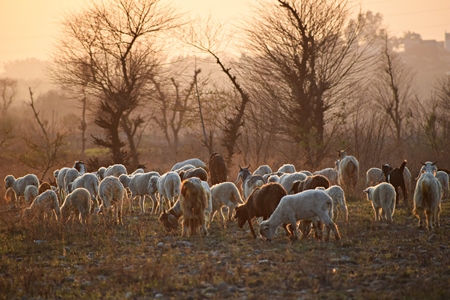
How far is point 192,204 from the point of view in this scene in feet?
45.1

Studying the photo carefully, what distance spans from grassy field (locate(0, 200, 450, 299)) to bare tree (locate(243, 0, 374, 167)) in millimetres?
13003

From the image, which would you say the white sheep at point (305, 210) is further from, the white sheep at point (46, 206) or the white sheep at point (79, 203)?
the white sheep at point (46, 206)

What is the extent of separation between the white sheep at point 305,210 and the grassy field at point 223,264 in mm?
407

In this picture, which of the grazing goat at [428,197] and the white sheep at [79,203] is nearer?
the grazing goat at [428,197]

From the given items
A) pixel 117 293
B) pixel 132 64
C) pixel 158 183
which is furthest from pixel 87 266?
pixel 132 64

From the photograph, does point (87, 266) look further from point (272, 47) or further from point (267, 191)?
point (272, 47)

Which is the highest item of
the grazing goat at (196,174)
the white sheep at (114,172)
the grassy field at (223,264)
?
the white sheep at (114,172)

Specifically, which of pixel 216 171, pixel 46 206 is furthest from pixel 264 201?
pixel 216 171

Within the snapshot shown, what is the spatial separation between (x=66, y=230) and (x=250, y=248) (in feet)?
15.2

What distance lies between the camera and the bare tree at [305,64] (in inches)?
1090

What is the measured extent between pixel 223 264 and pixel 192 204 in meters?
2.98

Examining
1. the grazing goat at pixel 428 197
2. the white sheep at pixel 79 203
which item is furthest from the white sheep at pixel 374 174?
the white sheep at pixel 79 203

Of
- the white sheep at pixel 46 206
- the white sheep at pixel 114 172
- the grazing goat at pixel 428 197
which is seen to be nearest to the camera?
the grazing goat at pixel 428 197

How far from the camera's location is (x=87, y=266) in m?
11.3
